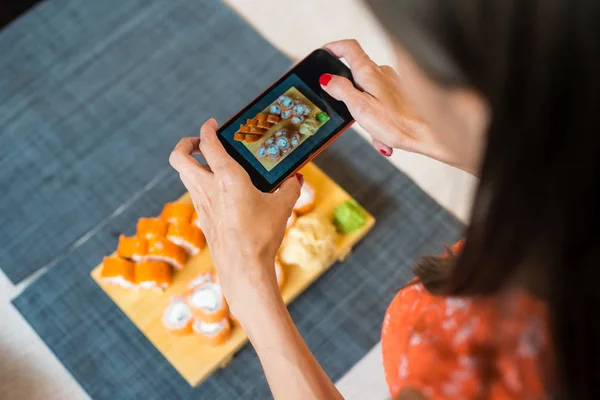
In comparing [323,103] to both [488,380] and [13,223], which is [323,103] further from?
[13,223]

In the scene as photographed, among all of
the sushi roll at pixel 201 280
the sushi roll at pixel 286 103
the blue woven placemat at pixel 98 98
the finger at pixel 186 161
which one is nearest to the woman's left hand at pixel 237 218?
the finger at pixel 186 161

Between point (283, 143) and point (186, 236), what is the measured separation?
25cm

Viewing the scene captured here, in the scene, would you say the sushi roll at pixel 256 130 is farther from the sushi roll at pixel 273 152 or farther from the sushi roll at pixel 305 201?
the sushi roll at pixel 305 201

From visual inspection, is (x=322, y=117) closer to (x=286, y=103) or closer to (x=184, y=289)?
(x=286, y=103)

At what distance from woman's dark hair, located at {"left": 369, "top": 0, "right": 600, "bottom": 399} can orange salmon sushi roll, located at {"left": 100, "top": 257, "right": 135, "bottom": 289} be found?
1.95 ft

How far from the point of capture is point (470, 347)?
48 centimetres

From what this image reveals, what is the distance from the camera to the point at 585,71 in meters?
0.25

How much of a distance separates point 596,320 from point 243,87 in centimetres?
80

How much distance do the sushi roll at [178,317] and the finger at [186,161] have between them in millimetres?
253

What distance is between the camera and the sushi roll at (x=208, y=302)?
783 mm

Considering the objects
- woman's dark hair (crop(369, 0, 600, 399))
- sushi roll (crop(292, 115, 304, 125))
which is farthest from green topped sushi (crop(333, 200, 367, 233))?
woman's dark hair (crop(369, 0, 600, 399))

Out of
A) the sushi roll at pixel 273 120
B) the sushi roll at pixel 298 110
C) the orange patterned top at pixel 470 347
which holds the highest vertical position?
the sushi roll at pixel 273 120

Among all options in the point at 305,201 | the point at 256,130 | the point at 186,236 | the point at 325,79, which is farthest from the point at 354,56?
the point at 186,236

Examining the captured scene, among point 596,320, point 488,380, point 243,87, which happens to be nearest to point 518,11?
point 596,320
